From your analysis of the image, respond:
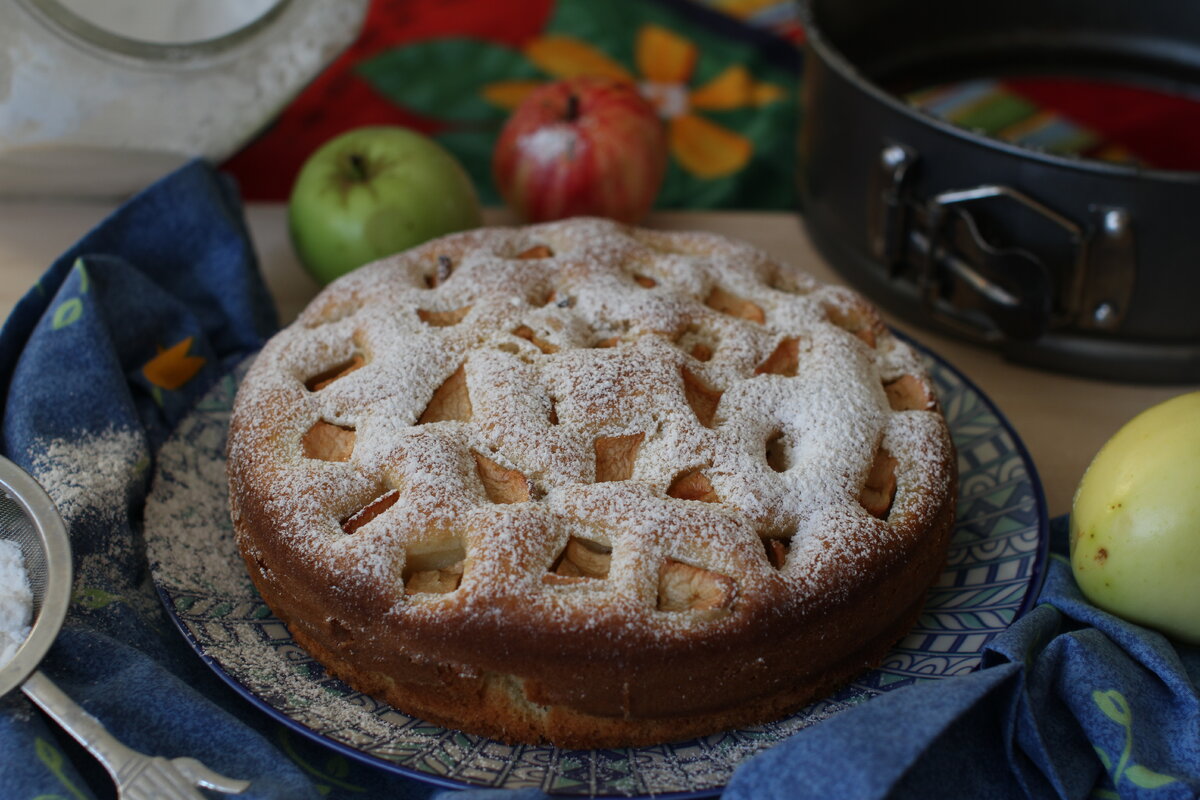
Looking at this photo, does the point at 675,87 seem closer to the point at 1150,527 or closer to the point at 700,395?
the point at 700,395

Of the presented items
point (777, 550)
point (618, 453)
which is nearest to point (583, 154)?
point (618, 453)

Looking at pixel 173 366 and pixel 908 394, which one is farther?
pixel 173 366

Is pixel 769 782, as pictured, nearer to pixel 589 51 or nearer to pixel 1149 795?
pixel 1149 795

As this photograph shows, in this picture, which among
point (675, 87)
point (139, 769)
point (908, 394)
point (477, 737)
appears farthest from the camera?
point (675, 87)

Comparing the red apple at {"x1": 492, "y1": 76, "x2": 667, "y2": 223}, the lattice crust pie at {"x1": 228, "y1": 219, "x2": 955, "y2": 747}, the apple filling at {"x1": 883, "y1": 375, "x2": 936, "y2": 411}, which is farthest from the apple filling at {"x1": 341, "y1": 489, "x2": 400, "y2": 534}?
the red apple at {"x1": 492, "y1": 76, "x2": 667, "y2": 223}

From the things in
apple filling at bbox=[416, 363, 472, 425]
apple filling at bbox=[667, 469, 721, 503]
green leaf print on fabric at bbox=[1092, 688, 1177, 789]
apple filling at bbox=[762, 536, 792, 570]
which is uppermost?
apple filling at bbox=[416, 363, 472, 425]

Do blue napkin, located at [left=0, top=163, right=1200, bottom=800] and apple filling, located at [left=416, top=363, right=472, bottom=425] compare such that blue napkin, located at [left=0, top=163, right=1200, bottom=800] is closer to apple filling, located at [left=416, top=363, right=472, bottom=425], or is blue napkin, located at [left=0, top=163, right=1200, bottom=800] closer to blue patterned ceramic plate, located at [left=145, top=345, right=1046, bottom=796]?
blue patterned ceramic plate, located at [left=145, top=345, right=1046, bottom=796]

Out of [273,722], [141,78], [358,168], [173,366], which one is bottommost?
[273,722]
